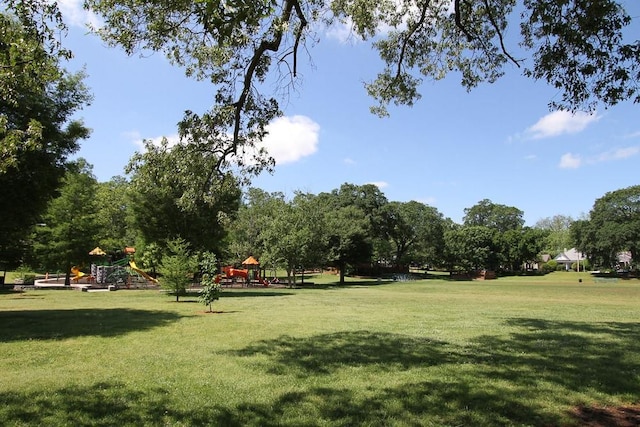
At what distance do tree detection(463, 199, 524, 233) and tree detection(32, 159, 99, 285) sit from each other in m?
105

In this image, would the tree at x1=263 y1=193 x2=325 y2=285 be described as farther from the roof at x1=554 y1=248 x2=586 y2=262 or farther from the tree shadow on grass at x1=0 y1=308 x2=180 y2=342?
the roof at x1=554 y1=248 x2=586 y2=262

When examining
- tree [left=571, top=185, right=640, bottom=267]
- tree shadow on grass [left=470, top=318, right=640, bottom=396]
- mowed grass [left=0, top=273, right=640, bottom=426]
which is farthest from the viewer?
tree [left=571, top=185, right=640, bottom=267]

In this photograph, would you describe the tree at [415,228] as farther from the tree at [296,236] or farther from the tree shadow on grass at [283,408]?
the tree shadow on grass at [283,408]

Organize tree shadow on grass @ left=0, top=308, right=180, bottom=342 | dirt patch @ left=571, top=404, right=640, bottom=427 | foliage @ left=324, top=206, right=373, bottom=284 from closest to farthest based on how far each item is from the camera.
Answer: dirt patch @ left=571, top=404, right=640, bottom=427
tree shadow on grass @ left=0, top=308, right=180, bottom=342
foliage @ left=324, top=206, right=373, bottom=284

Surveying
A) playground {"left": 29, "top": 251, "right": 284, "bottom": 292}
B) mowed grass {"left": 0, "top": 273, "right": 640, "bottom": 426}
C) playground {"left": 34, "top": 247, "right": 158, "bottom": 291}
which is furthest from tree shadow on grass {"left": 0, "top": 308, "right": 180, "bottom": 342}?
playground {"left": 34, "top": 247, "right": 158, "bottom": 291}

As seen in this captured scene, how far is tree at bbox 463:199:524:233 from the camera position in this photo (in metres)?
122

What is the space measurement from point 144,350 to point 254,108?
6083 mm

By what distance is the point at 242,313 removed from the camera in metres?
18.3

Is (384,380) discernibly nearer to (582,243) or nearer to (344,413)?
(344,413)

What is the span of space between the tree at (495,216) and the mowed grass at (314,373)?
115m

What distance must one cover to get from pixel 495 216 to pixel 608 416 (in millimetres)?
125949

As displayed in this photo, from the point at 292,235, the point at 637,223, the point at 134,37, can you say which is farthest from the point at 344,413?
the point at 637,223

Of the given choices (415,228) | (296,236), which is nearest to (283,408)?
(296,236)

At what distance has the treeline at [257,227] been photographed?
10203mm
